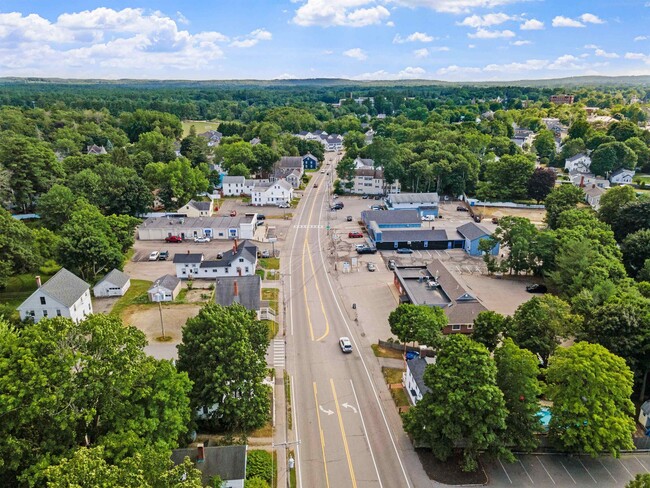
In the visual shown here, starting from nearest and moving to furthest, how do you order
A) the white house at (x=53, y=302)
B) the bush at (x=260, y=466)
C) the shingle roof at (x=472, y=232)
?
the bush at (x=260, y=466)
the white house at (x=53, y=302)
the shingle roof at (x=472, y=232)

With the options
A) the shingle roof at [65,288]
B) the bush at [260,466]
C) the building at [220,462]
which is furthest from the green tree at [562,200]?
the shingle roof at [65,288]

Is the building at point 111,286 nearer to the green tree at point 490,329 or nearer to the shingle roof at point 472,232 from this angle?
Answer: the green tree at point 490,329

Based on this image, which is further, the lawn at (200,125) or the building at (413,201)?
the lawn at (200,125)

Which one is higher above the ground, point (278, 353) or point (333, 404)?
point (278, 353)

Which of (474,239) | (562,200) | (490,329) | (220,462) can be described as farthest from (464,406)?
(562,200)

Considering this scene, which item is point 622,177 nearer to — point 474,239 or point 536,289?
point 474,239
